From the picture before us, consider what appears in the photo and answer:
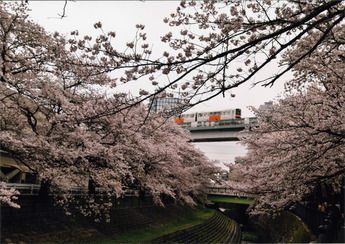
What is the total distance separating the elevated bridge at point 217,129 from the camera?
41516 mm

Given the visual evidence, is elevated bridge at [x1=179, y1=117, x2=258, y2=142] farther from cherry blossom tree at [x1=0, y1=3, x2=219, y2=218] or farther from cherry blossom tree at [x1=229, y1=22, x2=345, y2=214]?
cherry blossom tree at [x1=229, y1=22, x2=345, y2=214]

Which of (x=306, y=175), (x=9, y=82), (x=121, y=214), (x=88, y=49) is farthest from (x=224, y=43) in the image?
(x=121, y=214)

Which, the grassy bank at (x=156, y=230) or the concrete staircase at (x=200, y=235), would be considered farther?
the concrete staircase at (x=200, y=235)

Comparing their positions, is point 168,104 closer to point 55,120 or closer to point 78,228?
point 55,120

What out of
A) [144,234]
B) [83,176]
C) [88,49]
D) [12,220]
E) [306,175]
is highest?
[88,49]

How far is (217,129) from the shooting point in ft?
146

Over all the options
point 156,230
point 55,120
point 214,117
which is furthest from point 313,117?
point 214,117

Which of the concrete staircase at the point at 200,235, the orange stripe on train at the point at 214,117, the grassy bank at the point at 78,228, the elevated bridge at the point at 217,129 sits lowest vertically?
the concrete staircase at the point at 200,235

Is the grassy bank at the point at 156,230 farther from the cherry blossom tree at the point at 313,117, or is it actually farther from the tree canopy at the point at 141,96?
the cherry blossom tree at the point at 313,117

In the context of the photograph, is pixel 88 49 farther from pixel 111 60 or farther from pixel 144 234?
pixel 144 234

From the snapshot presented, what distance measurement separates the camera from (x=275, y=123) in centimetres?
989

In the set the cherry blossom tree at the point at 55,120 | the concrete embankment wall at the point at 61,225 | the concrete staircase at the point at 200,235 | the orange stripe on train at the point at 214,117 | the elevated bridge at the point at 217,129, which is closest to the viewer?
the cherry blossom tree at the point at 55,120

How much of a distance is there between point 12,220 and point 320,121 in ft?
42.4

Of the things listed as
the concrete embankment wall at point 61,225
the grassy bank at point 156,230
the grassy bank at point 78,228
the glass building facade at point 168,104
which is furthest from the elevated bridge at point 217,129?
the glass building facade at point 168,104
